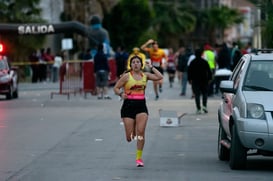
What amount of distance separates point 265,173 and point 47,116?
1198 centimetres

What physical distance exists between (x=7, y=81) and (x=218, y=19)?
59768mm

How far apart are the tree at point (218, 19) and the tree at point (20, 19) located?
39252 millimetres

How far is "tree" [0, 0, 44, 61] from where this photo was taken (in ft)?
167

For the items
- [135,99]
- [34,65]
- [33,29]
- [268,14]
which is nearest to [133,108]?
[135,99]

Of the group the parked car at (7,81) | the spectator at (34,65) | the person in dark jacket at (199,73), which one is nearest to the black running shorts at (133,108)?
the person in dark jacket at (199,73)

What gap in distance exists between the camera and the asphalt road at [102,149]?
1337 cm

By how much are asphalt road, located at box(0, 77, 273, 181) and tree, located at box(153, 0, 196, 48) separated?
56274mm

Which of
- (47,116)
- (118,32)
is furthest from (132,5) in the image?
(47,116)

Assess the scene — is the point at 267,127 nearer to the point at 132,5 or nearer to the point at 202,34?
the point at 132,5

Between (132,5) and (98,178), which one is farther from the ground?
(132,5)

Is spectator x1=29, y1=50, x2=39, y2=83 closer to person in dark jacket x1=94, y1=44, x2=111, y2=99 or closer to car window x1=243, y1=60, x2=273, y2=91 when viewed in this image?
person in dark jacket x1=94, y1=44, x2=111, y2=99

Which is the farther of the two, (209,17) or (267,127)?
(209,17)

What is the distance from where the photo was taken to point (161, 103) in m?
29.7

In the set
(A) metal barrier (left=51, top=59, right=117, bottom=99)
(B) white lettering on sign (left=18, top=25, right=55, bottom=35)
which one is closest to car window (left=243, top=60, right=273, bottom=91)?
(A) metal barrier (left=51, top=59, right=117, bottom=99)
